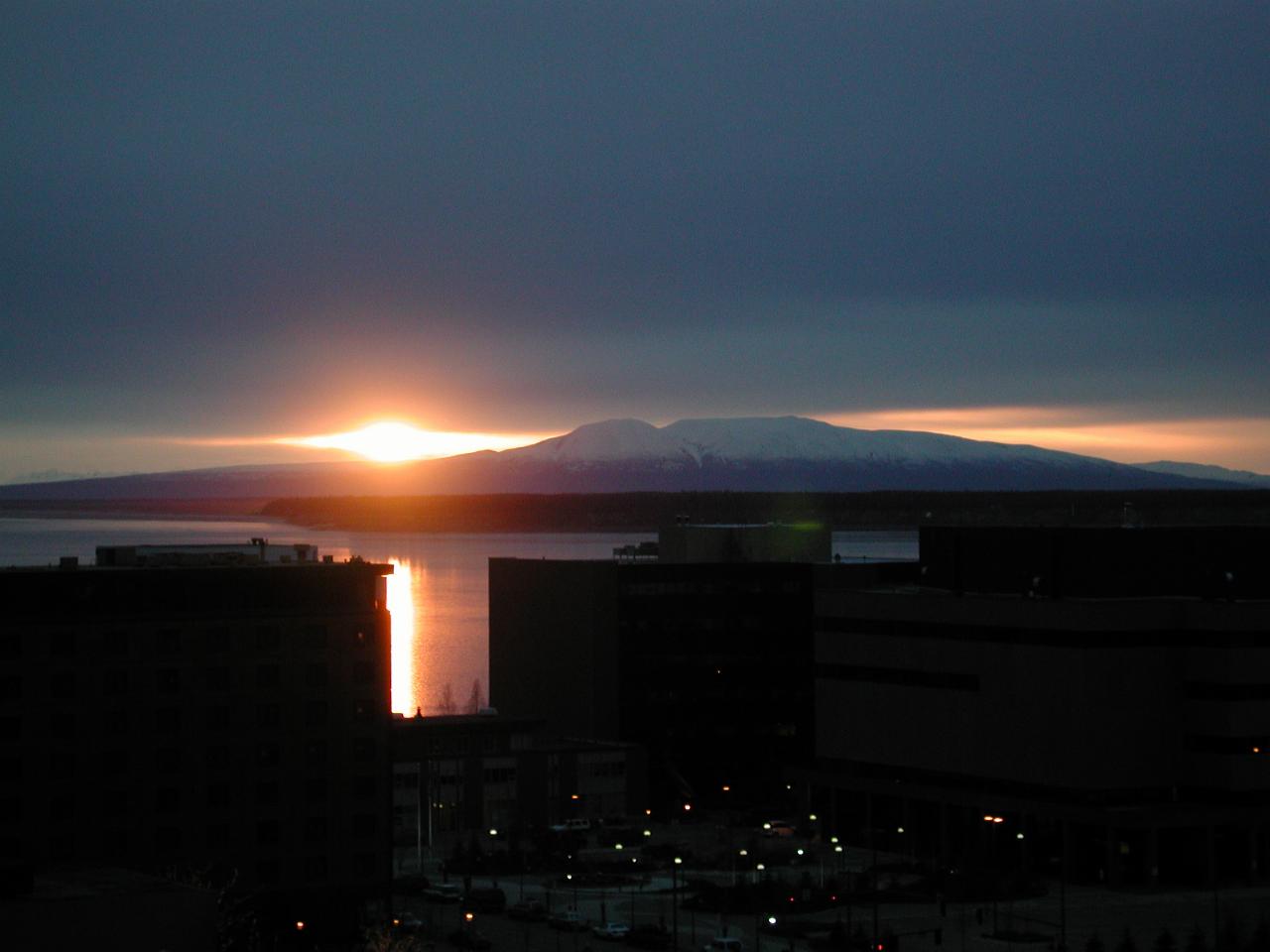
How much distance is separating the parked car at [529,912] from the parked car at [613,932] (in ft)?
4.56

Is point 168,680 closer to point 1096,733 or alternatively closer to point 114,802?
point 114,802

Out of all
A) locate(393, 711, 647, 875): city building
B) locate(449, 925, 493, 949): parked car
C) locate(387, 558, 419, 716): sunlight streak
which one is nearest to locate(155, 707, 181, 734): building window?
locate(449, 925, 493, 949): parked car

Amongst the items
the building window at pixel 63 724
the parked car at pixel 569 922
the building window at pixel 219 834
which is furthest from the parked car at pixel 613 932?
the building window at pixel 63 724

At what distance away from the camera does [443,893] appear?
32.1m

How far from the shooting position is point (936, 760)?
36531 mm

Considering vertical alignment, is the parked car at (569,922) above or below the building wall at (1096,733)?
below

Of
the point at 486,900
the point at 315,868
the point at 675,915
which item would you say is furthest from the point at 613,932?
the point at 315,868

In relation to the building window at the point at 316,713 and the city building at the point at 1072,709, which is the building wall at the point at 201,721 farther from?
the city building at the point at 1072,709

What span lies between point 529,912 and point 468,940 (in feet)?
7.04

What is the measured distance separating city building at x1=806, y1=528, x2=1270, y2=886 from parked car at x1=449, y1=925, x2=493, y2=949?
8.69 metres

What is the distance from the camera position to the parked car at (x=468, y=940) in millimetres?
28469

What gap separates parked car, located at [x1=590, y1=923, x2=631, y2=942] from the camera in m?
29.0

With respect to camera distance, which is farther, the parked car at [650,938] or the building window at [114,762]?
the building window at [114,762]

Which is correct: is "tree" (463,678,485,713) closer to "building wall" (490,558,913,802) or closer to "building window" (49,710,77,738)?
"building wall" (490,558,913,802)
